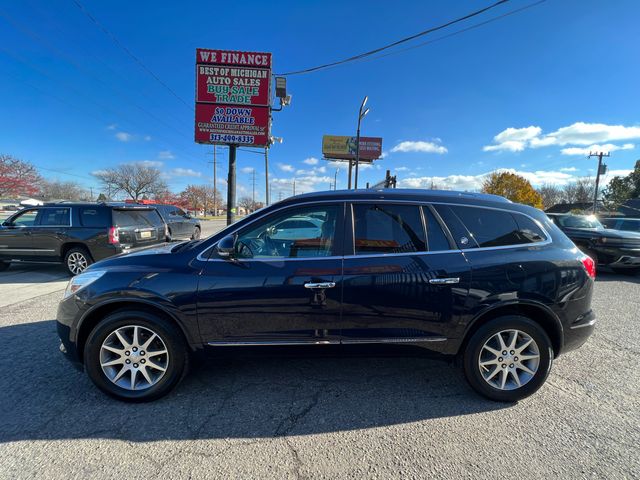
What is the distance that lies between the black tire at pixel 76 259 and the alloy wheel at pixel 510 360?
8.10 meters

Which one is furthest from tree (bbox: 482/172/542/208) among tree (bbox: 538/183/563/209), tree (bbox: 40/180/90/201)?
tree (bbox: 40/180/90/201)

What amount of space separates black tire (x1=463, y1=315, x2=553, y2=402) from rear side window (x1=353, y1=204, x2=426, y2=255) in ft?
2.93

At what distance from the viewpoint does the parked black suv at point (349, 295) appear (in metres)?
2.48

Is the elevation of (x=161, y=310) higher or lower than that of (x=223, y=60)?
lower

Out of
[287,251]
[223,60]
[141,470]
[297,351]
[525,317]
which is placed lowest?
[141,470]

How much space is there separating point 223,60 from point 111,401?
1251cm

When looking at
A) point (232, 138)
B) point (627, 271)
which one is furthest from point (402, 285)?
point (232, 138)

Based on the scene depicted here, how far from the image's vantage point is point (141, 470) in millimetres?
1899

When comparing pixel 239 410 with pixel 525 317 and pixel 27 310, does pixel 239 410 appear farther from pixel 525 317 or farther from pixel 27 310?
pixel 27 310

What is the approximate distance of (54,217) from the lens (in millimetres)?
7164

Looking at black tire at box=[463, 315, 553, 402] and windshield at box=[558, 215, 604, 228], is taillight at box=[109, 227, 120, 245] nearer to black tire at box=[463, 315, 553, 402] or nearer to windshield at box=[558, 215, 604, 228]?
black tire at box=[463, 315, 553, 402]

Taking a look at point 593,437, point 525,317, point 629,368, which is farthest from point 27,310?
point 629,368

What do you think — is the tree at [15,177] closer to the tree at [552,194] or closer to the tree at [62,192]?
the tree at [62,192]

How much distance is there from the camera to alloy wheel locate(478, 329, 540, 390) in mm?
2611
